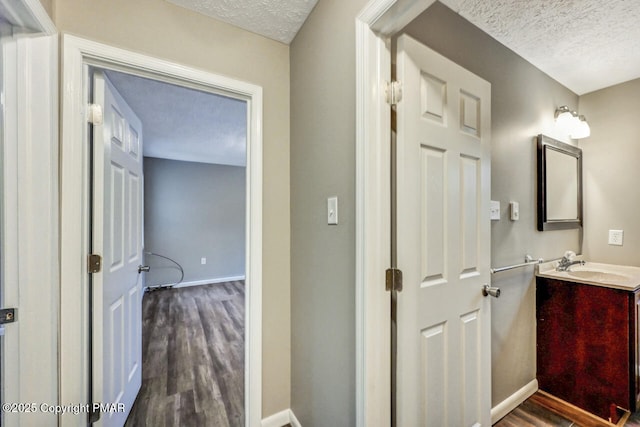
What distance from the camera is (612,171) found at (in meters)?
2.12

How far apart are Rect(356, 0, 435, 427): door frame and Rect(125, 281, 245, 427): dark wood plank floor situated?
3.94ft

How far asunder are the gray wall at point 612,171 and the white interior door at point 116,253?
353 cm

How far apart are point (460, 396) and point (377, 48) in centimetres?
154

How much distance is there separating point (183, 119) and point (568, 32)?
126 inches

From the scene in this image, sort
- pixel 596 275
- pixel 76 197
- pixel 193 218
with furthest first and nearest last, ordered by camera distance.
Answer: pixel 193 218, pixel 596 275, pixel 76 197

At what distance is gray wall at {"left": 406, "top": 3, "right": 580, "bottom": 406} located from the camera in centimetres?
150

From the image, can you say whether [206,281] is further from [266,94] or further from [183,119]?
[266,94]

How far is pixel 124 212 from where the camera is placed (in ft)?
5.15

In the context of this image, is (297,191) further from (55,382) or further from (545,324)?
(545,324)

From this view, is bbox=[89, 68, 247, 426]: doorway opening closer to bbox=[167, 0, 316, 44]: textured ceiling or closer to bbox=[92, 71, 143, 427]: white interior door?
bbox=[92, 71, 143, 427]: white interior door

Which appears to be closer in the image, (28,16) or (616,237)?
(28,16)

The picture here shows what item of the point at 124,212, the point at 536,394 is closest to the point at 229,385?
the point at 124,212

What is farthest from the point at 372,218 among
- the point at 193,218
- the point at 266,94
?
the point at 193,218

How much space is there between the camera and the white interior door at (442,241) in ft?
3.22
